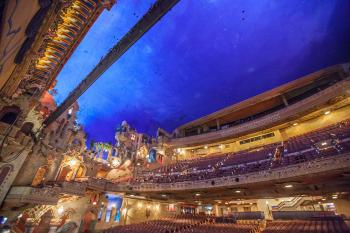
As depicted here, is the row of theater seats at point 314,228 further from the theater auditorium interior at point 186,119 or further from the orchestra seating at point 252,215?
the orchestra seating at point 252,215

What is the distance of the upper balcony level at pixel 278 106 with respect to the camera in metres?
12.4

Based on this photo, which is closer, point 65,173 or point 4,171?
point 4,171

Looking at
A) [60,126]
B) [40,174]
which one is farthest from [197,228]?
[60,126]

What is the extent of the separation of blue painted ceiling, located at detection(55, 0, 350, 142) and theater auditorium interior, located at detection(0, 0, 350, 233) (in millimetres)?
189

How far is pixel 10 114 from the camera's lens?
390 inches

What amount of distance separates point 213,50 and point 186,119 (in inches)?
632

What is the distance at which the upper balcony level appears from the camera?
12.4 metres

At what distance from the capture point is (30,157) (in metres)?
A: 10.8

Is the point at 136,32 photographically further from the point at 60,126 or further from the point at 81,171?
the point at 81,171

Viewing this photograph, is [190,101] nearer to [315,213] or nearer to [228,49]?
[228,49]

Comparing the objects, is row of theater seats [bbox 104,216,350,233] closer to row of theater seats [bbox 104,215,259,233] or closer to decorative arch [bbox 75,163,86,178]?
row of theater seats [bbox 104,215,259,233]

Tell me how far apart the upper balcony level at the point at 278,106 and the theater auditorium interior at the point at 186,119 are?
136mm

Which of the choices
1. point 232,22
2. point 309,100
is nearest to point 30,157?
point 309,100

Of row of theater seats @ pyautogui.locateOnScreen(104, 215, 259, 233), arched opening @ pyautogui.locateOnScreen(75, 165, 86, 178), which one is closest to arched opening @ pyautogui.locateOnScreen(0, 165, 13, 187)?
row of theater seats @ pyautogui.locateOnScreen(104, 215, 259, 233)
